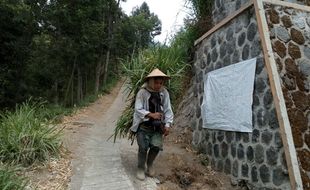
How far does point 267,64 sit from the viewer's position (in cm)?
560

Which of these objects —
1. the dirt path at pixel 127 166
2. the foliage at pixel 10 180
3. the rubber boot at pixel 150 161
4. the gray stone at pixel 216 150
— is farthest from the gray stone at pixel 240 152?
the foliage at pixel 10 180

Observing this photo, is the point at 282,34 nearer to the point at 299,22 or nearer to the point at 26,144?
the point at 299,22

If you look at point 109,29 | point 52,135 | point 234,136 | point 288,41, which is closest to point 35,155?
point 52,135

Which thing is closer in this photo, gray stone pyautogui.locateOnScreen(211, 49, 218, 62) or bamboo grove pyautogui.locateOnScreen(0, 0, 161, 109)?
gray stone pyautogui.locateOnScreen(211, 49, 218, 62)

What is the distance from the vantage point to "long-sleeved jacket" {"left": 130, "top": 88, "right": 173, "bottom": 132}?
19.1 feet

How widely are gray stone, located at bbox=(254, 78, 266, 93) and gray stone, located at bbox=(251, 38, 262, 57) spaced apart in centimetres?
41

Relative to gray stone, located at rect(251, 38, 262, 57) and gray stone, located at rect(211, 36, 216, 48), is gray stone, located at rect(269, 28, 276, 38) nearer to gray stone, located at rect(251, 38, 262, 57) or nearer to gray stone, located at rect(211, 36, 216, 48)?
gray stone, located at rect(251, 38, 262, 57)

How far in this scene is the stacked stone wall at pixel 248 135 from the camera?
17.7 ft

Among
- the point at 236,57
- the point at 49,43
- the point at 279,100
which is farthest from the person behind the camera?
the point at 49,43

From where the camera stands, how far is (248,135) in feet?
19.8

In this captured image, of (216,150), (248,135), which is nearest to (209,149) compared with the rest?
(216,150)

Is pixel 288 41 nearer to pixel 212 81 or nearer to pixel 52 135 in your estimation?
pixel 212 81

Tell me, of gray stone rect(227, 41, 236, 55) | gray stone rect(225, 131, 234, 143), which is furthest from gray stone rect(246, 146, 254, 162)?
gray stone rect(227, 41, 236, 55)

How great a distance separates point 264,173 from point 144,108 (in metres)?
1.99
